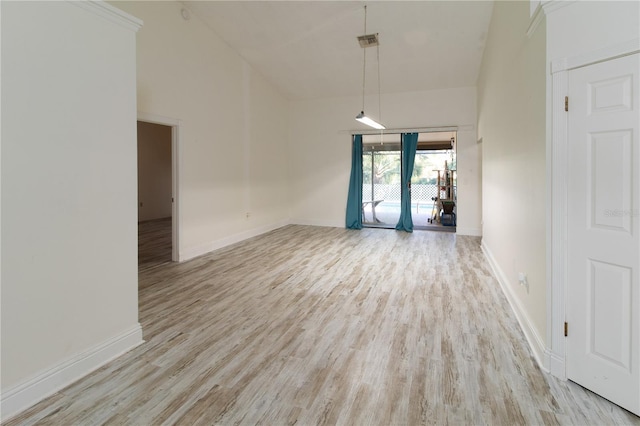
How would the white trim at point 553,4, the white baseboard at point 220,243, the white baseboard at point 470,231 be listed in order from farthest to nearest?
the white baseboard at point 470,231
the white baseboard at point 220,243
the white trim at point 553,4

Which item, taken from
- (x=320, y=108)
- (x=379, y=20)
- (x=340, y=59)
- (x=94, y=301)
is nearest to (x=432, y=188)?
(x=320, y=108)

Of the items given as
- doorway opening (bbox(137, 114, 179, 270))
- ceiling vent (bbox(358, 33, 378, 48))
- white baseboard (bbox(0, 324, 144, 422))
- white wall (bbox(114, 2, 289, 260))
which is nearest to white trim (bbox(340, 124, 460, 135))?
white wall (bbox(114, 2, 289, 260))

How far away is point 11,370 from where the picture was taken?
1.66m

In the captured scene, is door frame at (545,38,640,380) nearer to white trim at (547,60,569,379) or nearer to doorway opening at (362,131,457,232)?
white trim at (547,60,569,379)

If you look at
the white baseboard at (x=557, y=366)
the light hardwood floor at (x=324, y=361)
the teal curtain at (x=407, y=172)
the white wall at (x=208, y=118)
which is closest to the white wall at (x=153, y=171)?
the white wall at (x=208, y=118)

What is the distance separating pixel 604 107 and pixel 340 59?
16.5 ft

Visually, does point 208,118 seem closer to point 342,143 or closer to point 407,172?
point 342,143

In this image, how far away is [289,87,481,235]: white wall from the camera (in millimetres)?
6902

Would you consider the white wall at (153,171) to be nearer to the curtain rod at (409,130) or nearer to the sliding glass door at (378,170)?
the curtain rod at (409,130)

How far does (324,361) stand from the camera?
7.11ft

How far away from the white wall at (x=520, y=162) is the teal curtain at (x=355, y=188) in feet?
12.0

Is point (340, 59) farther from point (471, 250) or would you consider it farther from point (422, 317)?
point (422, 317)

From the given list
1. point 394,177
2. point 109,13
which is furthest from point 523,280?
point 394,177

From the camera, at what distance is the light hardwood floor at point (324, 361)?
5.48 feet
